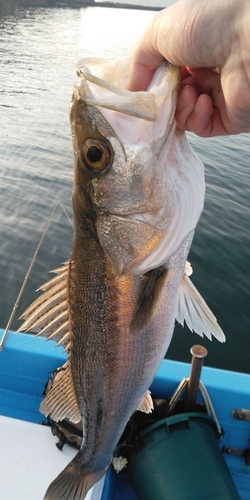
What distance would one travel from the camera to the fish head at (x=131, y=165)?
136cm

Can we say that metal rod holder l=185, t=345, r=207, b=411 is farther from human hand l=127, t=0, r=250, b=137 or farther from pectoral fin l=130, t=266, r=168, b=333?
human hand l=127, t=0, r=250, b=137

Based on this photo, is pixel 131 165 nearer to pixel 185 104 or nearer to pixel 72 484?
pixel 185 104

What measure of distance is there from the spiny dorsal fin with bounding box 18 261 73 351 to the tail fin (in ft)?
2.56

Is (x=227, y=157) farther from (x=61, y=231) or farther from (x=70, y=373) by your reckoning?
(x=70, y=373)

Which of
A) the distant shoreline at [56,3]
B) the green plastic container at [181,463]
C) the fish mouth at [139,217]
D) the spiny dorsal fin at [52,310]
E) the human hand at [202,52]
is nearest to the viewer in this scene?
the human hand at [202,52]

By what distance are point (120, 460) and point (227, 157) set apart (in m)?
10.2

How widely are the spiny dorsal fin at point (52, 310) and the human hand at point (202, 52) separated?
0.91 m

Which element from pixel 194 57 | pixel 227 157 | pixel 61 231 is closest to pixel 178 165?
pixel 194 57

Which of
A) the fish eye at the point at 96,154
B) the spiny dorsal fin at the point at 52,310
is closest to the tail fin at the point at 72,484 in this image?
the spiny dorsal fin at the point at 52,310

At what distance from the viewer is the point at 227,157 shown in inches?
450

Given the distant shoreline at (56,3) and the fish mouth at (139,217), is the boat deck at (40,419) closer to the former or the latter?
the fish mouth at (139,217)

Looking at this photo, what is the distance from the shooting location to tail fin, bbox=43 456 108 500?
1.95 meters

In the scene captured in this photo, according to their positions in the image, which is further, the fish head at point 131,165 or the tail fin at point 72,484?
the tail fin at point 72,484

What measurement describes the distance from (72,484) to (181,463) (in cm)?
81
